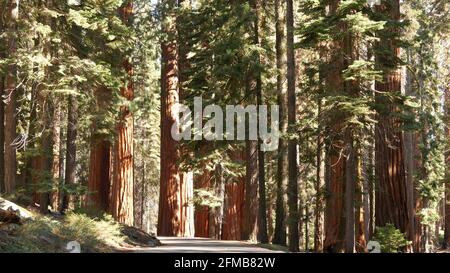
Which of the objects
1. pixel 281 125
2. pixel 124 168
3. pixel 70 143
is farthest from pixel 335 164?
pixel 124 168

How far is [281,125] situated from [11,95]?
29.5 ft

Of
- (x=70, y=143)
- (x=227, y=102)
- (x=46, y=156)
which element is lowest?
(x=46, y=156)

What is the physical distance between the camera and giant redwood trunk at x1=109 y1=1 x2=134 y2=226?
22.7 m

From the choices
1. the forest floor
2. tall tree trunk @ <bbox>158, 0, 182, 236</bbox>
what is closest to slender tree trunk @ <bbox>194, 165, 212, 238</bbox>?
tall tree trunk @ <bbox>158, 0, 182, 236</bbox>

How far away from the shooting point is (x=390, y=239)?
1534 cm

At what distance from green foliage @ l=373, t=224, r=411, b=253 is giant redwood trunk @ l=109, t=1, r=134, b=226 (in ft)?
34.1

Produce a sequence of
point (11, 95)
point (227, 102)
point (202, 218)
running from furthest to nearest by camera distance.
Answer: point (202, 218) < point (227, 102) < point (11, 95)

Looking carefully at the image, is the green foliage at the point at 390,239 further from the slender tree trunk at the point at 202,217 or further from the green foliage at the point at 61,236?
the slender tree trunk at the point at 202,217

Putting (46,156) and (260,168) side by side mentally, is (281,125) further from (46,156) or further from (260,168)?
(46,156)

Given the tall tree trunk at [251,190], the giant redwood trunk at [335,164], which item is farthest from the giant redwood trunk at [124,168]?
the giant redwood trunk at [335,164]

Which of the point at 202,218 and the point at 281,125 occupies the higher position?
the point at 281,125

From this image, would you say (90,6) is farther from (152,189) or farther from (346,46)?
(152,189)

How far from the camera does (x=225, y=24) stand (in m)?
22.9

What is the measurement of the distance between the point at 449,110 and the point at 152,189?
30928 millimetres
